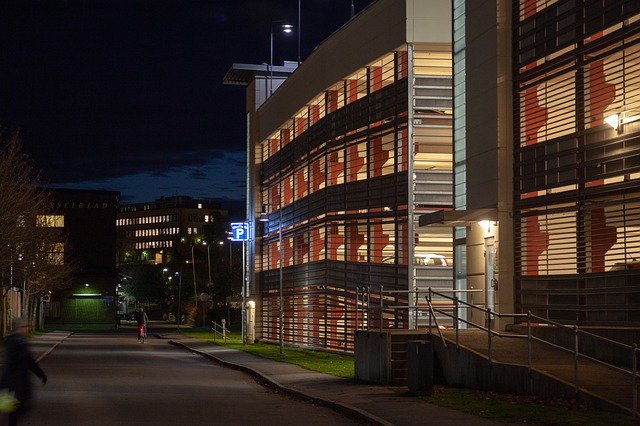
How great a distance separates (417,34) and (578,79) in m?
10.9

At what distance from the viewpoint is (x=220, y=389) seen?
26.2 meters

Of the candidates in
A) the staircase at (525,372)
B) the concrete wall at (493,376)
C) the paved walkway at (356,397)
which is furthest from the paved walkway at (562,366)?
the paved walkway at (356,397)

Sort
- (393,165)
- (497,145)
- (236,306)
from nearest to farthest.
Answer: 1. (497,145)
2. (393,165)
3. (236,306)

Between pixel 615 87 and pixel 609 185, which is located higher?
pixel 615 87

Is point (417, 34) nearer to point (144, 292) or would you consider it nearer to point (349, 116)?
point (349, 116)

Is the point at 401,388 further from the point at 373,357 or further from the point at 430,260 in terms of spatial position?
the point at 430,260

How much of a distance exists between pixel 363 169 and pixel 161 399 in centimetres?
1945

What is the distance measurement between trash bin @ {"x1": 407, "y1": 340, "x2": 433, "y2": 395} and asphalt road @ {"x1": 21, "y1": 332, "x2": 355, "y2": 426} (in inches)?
75.4

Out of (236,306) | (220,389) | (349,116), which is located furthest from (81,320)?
(220,389)

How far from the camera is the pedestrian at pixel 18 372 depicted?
14.3 meters

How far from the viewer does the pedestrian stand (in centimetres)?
1431

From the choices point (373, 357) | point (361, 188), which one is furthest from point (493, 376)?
point (361, 188)

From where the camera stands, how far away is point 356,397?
22000mm

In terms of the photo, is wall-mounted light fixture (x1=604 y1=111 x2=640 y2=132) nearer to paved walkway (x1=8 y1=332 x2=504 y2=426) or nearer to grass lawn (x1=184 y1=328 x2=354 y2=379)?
paved walkway (x1=8 y1=332 x2=504 y2=426)
